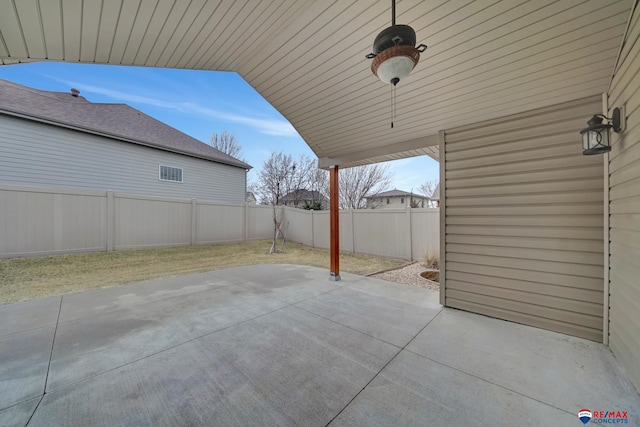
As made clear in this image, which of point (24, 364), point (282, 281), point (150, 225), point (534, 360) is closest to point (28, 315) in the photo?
point (24, 364)

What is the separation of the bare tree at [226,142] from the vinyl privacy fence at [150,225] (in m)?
11.8

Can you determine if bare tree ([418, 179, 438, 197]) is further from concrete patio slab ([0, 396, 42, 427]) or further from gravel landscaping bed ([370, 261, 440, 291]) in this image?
concrete patio slab ([0, 396, 42, 427])

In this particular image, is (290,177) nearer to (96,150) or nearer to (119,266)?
(96,150)

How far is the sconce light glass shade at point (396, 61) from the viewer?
159 cm

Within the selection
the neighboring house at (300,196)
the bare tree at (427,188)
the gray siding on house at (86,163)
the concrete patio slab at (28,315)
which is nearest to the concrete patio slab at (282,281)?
the concrete patio slab at (28,315)

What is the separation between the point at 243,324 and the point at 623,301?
3420 millimetres

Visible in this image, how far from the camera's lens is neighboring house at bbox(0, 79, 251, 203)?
701 cm

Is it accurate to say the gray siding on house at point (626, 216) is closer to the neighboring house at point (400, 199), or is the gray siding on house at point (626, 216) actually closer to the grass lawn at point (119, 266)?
the grass lawn at point (119, 266)

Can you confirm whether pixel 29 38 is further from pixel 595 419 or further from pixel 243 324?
pixel 595 419

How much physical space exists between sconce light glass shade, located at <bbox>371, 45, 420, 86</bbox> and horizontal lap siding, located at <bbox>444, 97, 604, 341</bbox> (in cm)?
197

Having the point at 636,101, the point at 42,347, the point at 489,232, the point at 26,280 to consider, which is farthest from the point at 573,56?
the point at 26,280

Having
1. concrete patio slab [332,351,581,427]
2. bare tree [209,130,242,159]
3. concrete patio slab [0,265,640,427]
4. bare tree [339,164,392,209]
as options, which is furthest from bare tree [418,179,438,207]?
concrete patio slab [332,351,581,427]

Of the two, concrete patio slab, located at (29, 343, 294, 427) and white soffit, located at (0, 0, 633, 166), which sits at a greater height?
white soffit, located at (0, 0, 633, 166)

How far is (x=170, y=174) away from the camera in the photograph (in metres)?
10.2
